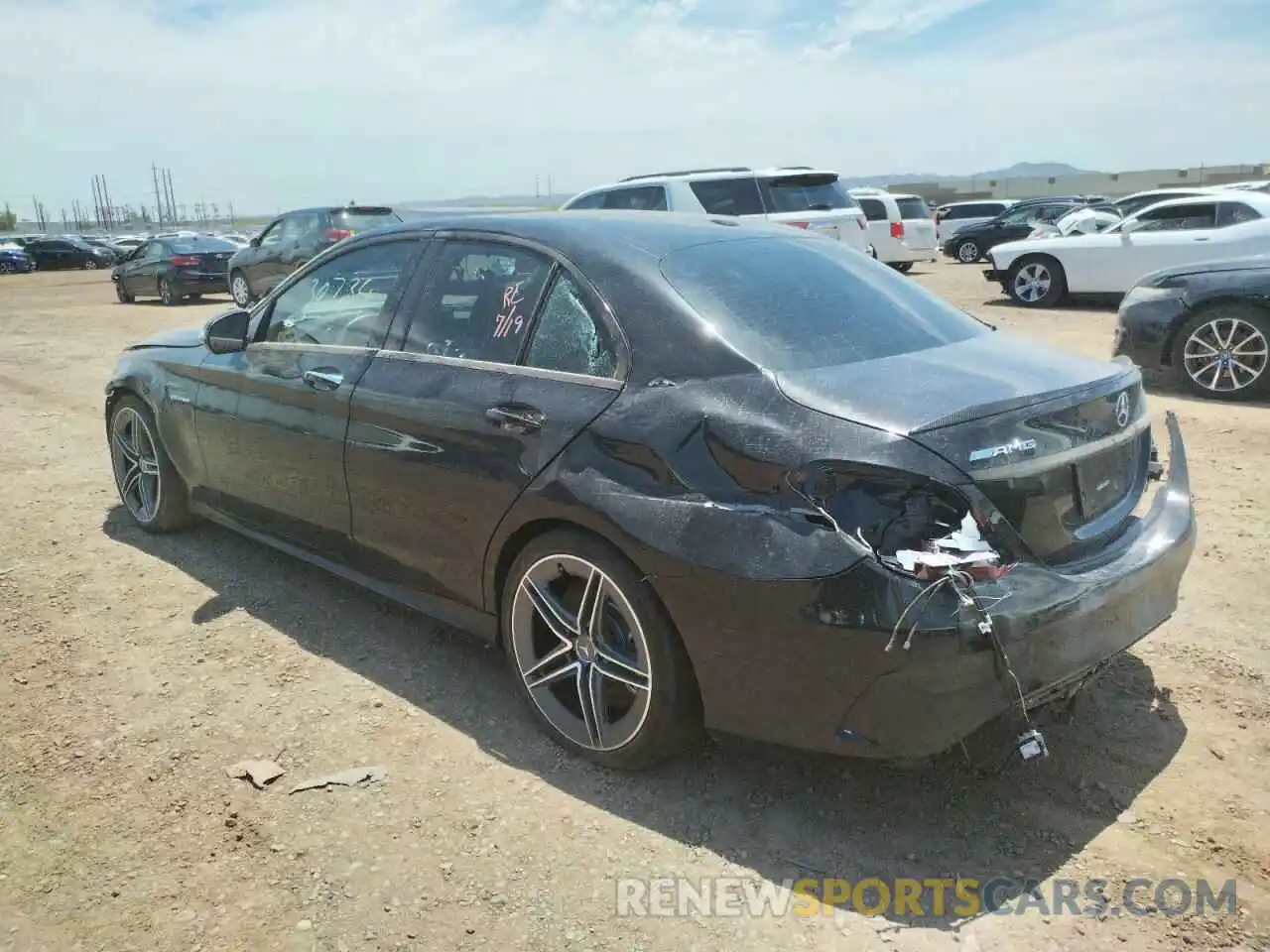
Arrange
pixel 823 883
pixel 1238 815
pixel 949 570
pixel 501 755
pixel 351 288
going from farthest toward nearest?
1. pixel 351 288
2. pixel 501 755
3. pixel 1238 815
4. pixel 823 883
5. pixel 949 570

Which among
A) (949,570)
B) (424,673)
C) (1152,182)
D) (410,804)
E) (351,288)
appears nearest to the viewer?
(949,570)

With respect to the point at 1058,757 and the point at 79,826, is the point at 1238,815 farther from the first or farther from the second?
the point at 79,826

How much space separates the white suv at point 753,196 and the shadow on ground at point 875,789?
9293 millimetres

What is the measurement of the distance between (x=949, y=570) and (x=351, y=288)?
2.71m

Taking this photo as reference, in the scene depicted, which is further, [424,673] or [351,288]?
[351,288]

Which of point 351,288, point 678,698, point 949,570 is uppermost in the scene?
point 351,288

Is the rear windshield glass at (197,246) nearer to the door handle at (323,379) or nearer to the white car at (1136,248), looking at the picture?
the white car at (1136,248)

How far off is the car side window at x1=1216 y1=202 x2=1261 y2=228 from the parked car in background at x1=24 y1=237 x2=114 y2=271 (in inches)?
1647

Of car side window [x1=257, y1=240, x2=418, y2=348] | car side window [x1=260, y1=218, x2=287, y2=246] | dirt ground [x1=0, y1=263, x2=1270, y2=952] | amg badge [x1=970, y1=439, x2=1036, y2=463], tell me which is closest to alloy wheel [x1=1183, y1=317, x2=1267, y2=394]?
dirt ground [x1=0, y1=263, x2=1270, y2=952]

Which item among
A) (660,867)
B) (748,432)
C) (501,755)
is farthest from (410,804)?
(748,432)

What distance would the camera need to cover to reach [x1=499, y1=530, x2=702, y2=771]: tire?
276 cm

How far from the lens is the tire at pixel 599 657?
2.76m

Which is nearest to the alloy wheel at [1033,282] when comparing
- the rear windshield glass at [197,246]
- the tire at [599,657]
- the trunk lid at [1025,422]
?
the trunk lid at [1025,422]

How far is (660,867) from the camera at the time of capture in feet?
8.51
